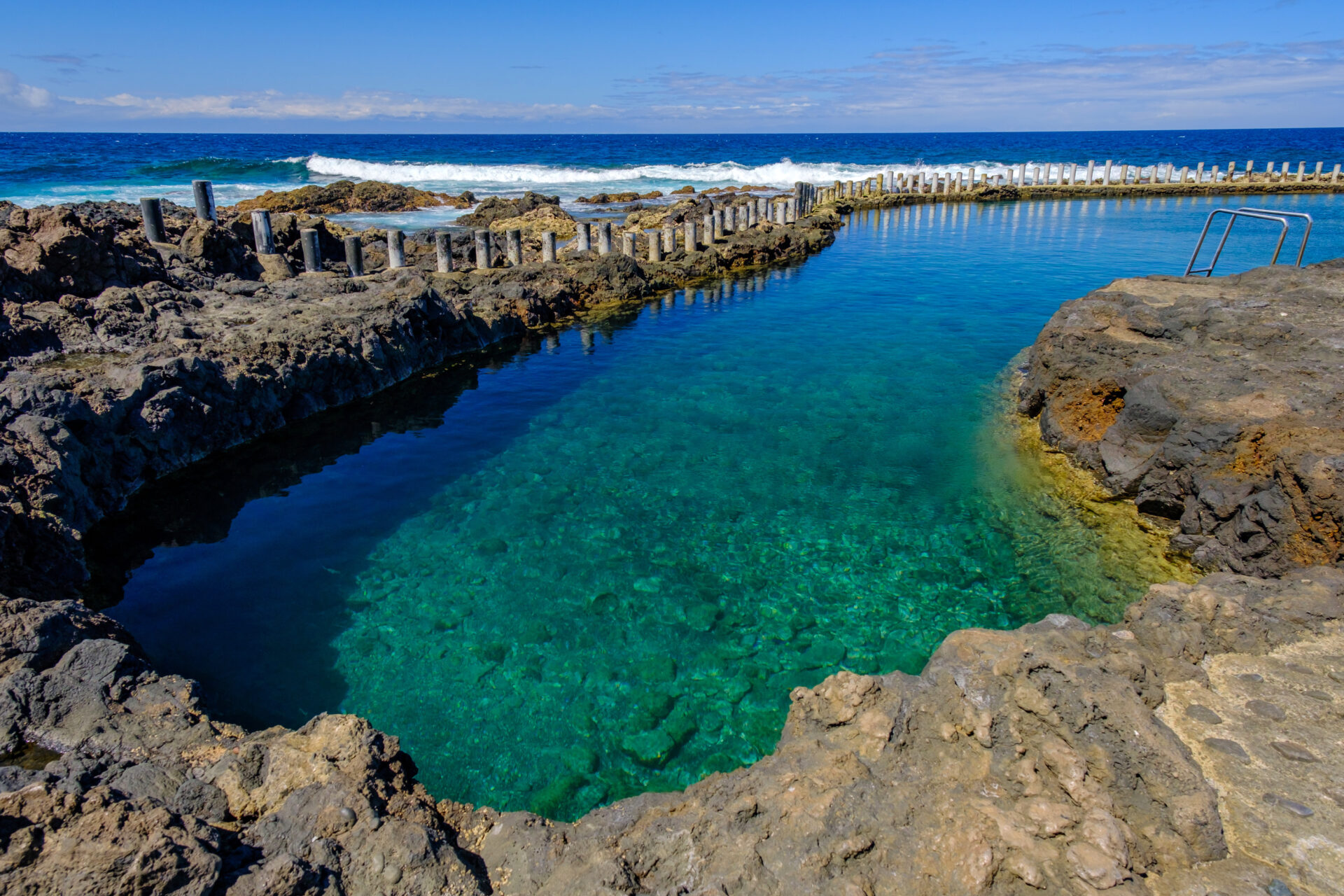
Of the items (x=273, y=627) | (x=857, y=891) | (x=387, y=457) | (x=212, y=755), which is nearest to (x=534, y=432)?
(x=387, y=457)

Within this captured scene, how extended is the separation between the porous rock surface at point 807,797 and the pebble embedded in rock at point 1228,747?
3cm

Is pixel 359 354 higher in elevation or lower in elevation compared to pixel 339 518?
higher

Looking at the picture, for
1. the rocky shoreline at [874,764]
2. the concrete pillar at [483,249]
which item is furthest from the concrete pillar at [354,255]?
the rocky shoreline at [874,764]

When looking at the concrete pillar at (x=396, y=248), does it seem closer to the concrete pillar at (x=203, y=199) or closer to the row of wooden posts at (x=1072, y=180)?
the concrete pillar at (x=203, y=199)

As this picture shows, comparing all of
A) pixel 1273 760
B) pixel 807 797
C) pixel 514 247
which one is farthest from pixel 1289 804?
pixel 514 247

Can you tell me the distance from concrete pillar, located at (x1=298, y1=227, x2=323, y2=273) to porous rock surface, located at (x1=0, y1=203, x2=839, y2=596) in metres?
0.55

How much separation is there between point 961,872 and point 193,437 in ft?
28.9

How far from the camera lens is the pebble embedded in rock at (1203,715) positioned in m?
3.53

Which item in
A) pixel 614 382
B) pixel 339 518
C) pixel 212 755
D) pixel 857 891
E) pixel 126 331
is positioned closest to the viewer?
pixel 857 891

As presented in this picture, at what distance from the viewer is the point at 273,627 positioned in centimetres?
591

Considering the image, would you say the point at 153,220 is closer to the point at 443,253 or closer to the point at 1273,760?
the point at 443,253

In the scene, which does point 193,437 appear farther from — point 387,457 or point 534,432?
point 534,432

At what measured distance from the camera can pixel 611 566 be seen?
686 cm

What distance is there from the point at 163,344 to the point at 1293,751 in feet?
36.0
